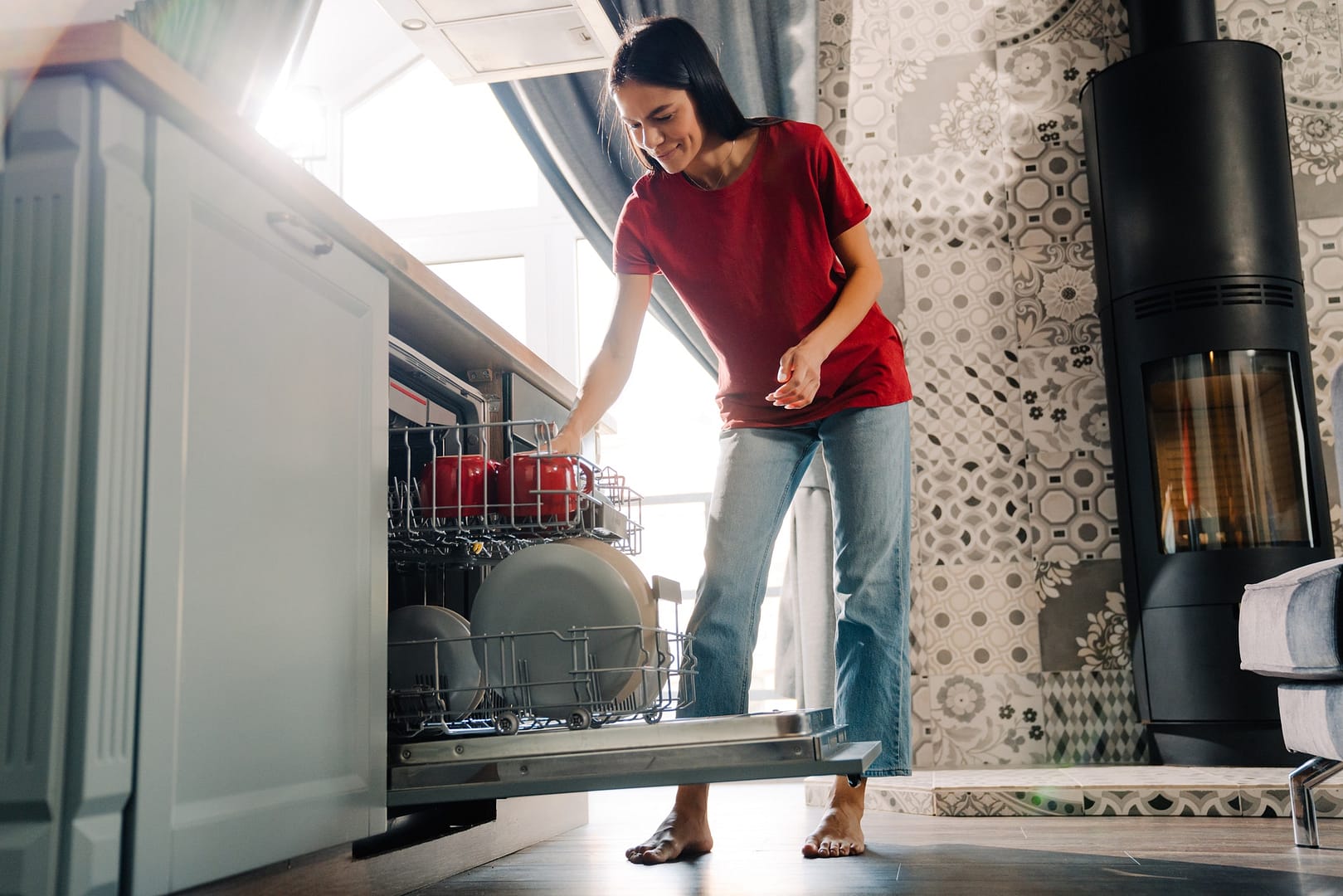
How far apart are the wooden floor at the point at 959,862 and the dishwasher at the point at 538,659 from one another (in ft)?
0.65

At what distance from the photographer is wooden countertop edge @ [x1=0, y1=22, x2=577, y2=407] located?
35.8 inches

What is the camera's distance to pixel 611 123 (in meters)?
3.20

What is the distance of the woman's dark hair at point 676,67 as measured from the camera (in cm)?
163

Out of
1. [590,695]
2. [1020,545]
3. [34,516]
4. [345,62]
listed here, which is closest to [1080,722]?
[1020,545]

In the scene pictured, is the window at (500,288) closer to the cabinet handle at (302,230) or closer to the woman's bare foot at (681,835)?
the woman's bare foot at (681,835)

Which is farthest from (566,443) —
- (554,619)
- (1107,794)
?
(1107,794)

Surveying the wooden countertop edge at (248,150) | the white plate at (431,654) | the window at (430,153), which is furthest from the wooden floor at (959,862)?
the window at (430,153)

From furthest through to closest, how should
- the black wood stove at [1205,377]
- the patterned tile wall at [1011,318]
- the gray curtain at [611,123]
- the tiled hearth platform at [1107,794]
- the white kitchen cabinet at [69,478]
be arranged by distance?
the gray curtain at [611,123], the patterned tile wall at [1011,318], the black wood stove at [1205,377], the tiled hearth platform at [1107,794], the white kitchen cabinet at [69,478]

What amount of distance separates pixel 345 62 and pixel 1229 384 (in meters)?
3.37

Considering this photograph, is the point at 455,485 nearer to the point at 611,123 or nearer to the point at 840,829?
the point at 840,829

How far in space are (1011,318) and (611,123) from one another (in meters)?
1.20

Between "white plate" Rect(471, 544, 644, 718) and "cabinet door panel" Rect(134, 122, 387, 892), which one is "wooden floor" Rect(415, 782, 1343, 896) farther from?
"cabinet door panel" Rect(134, 122, 387, 892)

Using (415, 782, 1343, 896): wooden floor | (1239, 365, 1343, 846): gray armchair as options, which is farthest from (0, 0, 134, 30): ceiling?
(1239, 365, 1343, 846): gray armchair

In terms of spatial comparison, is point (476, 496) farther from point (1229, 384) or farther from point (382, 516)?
point (1229, 384)
